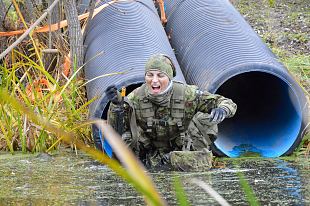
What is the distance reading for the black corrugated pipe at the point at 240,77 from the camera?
6.13 meters

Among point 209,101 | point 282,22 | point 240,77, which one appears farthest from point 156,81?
point 282,22

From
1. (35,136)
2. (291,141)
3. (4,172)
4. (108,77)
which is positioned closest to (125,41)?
(108,77)

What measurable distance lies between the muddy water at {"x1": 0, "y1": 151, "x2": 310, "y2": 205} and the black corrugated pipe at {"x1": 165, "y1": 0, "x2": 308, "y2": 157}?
2.27 ft

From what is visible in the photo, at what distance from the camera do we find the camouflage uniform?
5.38 metres

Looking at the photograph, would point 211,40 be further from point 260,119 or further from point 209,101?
point 209,101

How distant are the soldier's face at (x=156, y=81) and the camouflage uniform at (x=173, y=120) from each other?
0.38 ft

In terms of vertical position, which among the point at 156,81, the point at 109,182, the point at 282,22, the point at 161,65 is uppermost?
the point at 282,22

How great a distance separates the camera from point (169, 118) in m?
5.40

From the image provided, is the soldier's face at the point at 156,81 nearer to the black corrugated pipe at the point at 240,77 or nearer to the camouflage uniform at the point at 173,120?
the camouflage uniform at the point at 173,120

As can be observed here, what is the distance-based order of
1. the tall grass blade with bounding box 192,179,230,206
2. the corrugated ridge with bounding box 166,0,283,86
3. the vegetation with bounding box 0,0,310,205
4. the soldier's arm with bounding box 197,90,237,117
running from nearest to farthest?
the tall grass blade with bounding box 192,179,230,206 < the soldier's arm with bounding box 197,90,237,117 < the vegetation with bounding box 0,0,310,205 < the corrugated ridge with bounding box 166,0,283,86

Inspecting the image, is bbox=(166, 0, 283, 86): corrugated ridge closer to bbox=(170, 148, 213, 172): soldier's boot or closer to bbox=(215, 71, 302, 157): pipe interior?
bbox=(215, 71, 302, 157): pipe interior

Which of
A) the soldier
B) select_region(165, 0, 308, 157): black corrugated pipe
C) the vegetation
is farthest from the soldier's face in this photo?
select_region(165, 0, 308, 157): black corrugated pipe

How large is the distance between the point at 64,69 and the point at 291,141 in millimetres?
2438

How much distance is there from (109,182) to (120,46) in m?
2.34
